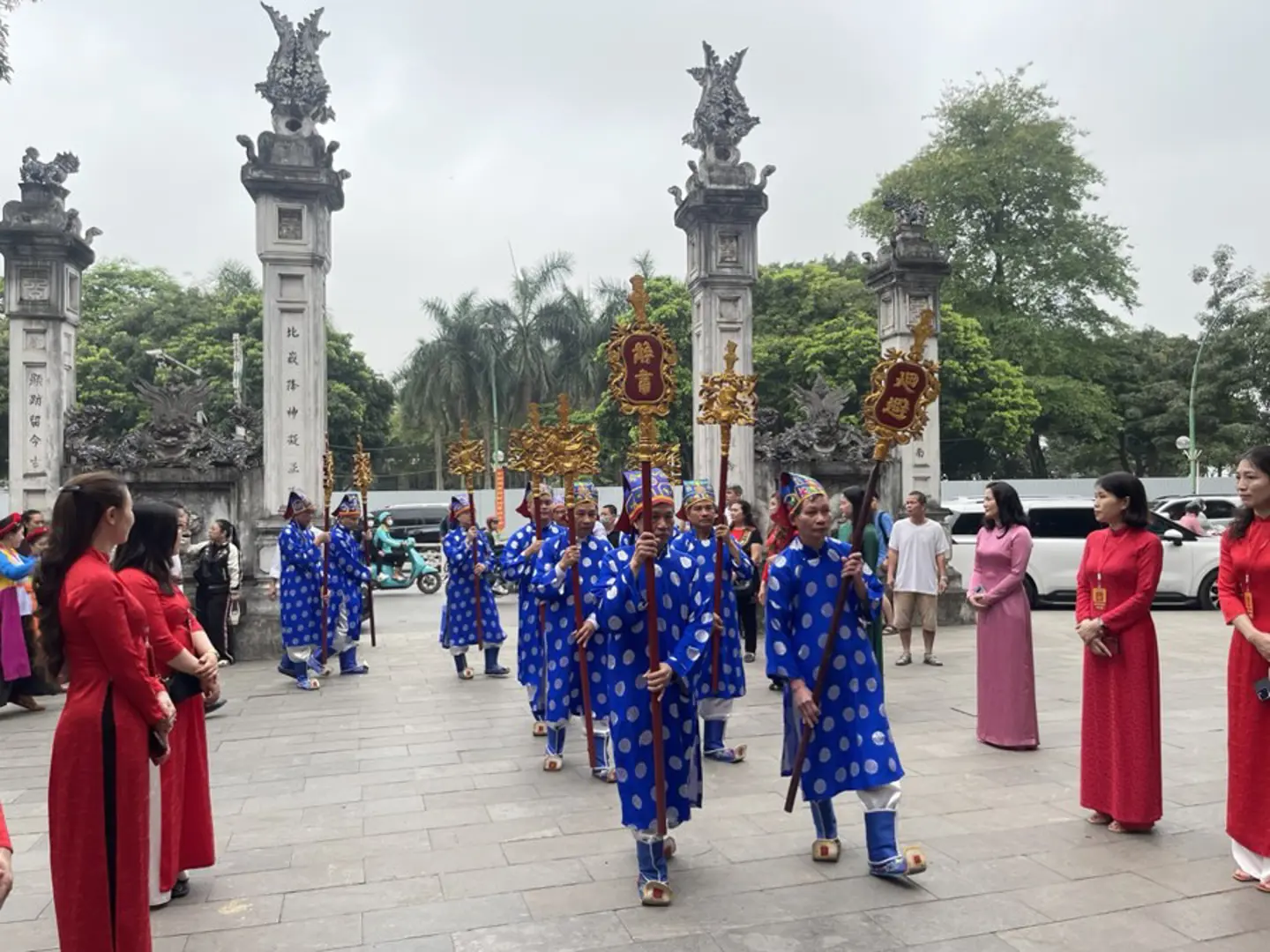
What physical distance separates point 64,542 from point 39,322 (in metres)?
8.96

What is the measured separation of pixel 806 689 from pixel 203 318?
31.3 meters

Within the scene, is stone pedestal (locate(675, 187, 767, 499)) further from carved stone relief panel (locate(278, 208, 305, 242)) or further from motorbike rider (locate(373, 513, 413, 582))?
motorbike rider (locate(373, 513, 413, 582))

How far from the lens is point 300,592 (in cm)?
861

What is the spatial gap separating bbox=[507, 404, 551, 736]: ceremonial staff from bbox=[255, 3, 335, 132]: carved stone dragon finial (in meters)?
5.81

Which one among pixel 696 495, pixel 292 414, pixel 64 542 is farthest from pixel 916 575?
pixel 64 542

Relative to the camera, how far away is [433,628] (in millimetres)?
12695

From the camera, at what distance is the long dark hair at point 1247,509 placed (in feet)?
12.9

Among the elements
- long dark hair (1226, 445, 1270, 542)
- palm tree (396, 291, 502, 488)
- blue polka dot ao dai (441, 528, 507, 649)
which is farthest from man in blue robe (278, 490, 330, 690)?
palm tree (396, 291, 502, 488)

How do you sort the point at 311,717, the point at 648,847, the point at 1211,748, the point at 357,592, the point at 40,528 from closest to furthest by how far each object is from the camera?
the point at 648,847 → the point at 1211,748 → the point at 311,717 → the point at 40,528 → the point at 357,592

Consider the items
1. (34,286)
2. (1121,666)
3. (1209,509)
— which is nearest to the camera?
(1121,666)

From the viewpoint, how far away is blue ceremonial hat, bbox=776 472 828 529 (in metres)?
4.13

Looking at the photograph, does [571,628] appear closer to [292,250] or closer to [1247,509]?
[1247,509]

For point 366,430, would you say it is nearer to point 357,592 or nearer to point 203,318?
point 203,318

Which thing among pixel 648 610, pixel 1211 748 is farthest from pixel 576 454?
pixel 1211 748
